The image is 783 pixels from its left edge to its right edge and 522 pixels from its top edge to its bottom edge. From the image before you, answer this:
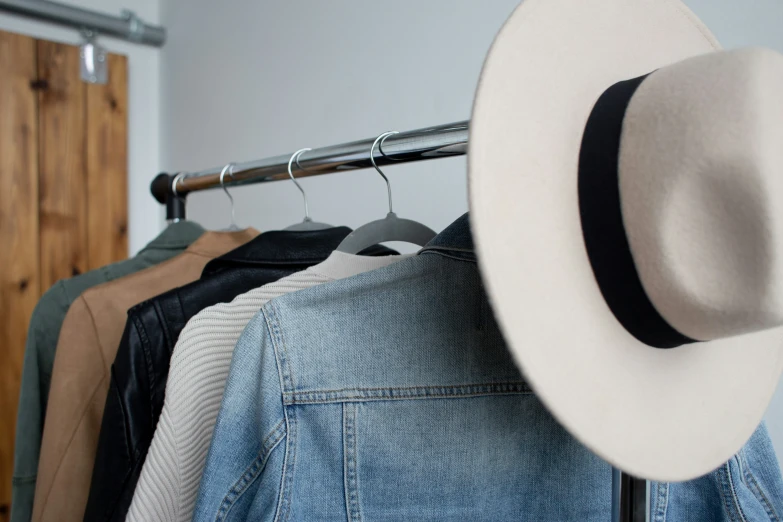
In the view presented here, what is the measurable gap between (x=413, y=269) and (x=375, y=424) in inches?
5.3

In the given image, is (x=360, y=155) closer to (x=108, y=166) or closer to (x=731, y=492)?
(x=731, y=492)

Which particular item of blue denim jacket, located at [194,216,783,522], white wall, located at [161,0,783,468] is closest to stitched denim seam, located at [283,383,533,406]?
blue denim jacket, located at [194,216,783,522]

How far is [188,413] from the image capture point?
533 millimetres

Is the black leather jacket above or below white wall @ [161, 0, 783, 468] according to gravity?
below

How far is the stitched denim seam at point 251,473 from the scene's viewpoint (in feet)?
1.51

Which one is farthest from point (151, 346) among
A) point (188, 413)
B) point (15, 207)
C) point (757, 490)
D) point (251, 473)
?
point (15, 207)

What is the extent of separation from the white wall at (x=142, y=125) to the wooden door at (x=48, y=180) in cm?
Result: 9

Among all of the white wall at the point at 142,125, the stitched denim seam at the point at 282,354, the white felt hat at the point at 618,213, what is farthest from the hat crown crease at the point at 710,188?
the white wall at the point at 142,125

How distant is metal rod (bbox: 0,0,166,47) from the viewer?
1.60 m

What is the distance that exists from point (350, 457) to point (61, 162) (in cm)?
163

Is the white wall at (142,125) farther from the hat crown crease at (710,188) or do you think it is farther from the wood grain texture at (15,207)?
the hat crown crease at (710,188)

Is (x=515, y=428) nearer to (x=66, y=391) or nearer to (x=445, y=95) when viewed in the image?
(x=66, y=391)

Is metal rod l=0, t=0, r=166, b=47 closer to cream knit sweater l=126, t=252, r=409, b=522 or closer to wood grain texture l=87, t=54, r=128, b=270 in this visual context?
wood grain texture l=87, t=54, r=128, b=270

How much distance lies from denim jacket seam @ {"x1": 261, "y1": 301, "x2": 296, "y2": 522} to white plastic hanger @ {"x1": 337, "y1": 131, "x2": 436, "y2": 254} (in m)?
0.15
